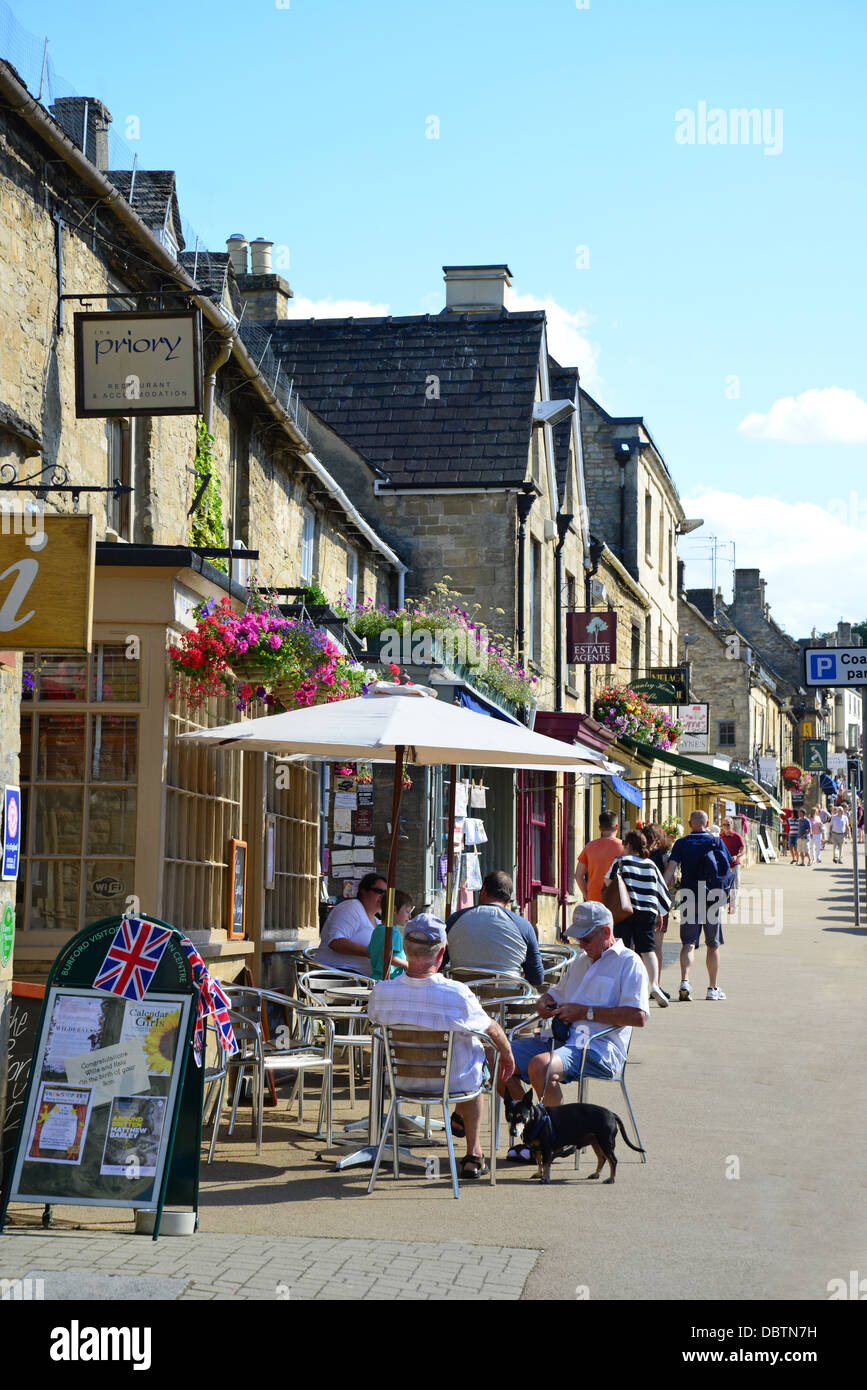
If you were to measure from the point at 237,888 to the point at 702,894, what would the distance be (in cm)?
557

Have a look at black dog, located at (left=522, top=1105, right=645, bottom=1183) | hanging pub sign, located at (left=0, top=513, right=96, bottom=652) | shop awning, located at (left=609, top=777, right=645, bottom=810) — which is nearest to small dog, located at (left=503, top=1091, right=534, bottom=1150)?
black dog, located at (left=522, top=1105, right=645, bottom=1183)

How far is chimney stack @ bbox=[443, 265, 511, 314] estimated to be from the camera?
23.4 meters

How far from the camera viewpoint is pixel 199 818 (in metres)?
9.88

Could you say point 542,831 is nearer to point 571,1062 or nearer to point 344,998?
point 344,998

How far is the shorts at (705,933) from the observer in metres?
14.8

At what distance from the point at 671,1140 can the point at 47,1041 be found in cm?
367

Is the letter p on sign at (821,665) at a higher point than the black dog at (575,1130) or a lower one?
higher

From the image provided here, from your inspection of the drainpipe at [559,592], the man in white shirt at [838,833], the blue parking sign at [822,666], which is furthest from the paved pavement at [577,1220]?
the man in white shirt at [838,833]

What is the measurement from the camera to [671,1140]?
8.42m

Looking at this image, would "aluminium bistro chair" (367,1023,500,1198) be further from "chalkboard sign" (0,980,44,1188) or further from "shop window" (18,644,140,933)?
"shop window" (18,644,140,933)

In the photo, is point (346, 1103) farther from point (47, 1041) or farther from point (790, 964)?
point (790, 964)

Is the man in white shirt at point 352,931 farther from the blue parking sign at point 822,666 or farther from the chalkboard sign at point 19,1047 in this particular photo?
the blue parking sign at point 822,666
